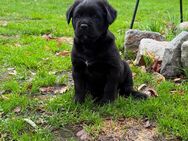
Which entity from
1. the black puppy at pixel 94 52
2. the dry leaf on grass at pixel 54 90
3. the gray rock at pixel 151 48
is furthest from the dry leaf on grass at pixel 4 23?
the black puppy at pixel 94 52

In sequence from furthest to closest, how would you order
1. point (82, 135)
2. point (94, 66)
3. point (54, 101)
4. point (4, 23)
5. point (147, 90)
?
point (4, 23)
point (147, 90)
point (54, 101)
point (94, 66)
point (82, 135)

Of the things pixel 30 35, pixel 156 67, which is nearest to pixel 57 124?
pixel 156 67

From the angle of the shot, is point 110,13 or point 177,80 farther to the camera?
point 177,80

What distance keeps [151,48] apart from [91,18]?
2663 millimetres

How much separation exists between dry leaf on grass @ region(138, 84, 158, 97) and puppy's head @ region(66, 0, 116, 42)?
51.3 inches

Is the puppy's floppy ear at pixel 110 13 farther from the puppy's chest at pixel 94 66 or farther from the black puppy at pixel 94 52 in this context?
the puppy's chest at pixel 94 66

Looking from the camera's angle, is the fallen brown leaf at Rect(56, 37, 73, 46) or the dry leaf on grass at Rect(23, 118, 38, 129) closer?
the dry leaf on grass at Rect(23, 118, 38, 129)

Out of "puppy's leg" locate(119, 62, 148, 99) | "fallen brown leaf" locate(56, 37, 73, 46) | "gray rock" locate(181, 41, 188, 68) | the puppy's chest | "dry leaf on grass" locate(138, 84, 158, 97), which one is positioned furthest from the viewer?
"fallen brown leaf" locate(56, 37, 73, 46)

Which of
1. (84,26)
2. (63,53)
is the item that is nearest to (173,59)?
(84,26)

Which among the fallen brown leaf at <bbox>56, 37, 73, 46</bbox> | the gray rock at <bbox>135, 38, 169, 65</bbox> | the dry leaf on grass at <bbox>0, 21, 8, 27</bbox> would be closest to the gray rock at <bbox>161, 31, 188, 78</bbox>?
the gray rock at <bbox>135, 38, 169, 65</bbox>

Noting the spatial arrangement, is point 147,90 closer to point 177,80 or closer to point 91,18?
point 177,80

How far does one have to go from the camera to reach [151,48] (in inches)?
285

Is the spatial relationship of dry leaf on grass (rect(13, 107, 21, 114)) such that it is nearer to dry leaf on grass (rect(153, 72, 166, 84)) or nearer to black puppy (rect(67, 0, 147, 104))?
black puppy (rect(67, 0, 147, 104))

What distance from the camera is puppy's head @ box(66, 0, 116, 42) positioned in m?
4.77
